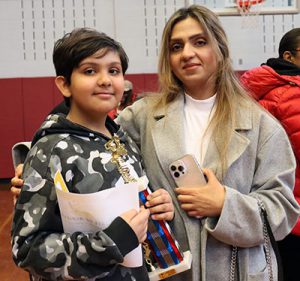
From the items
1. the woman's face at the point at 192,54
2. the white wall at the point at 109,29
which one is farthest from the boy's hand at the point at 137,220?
the white wall at the point at 109,29

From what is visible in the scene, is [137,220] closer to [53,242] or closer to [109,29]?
[53,242]

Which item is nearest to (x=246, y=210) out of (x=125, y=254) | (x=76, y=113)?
(x=125, y=254)

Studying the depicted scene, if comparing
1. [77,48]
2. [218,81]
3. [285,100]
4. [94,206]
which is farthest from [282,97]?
[94,206]

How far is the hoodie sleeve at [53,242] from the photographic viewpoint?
1031 mm

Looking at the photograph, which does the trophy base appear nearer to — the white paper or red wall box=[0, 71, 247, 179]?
the white paper

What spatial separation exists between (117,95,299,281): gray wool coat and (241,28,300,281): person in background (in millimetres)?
328

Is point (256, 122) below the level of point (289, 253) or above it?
above

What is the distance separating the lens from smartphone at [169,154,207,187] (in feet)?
4.36

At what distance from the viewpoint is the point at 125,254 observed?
106 cm

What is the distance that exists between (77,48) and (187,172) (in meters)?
0.51

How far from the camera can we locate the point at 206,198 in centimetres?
132

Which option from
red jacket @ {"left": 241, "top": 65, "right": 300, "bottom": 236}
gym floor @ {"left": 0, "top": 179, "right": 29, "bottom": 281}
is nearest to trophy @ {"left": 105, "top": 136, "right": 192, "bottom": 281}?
red jacket @ {"left": 241, "top": 65, "right": 300, "bottom": 236}

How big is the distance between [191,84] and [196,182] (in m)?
0.36

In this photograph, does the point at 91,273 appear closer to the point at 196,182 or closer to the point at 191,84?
the point at 196,182
